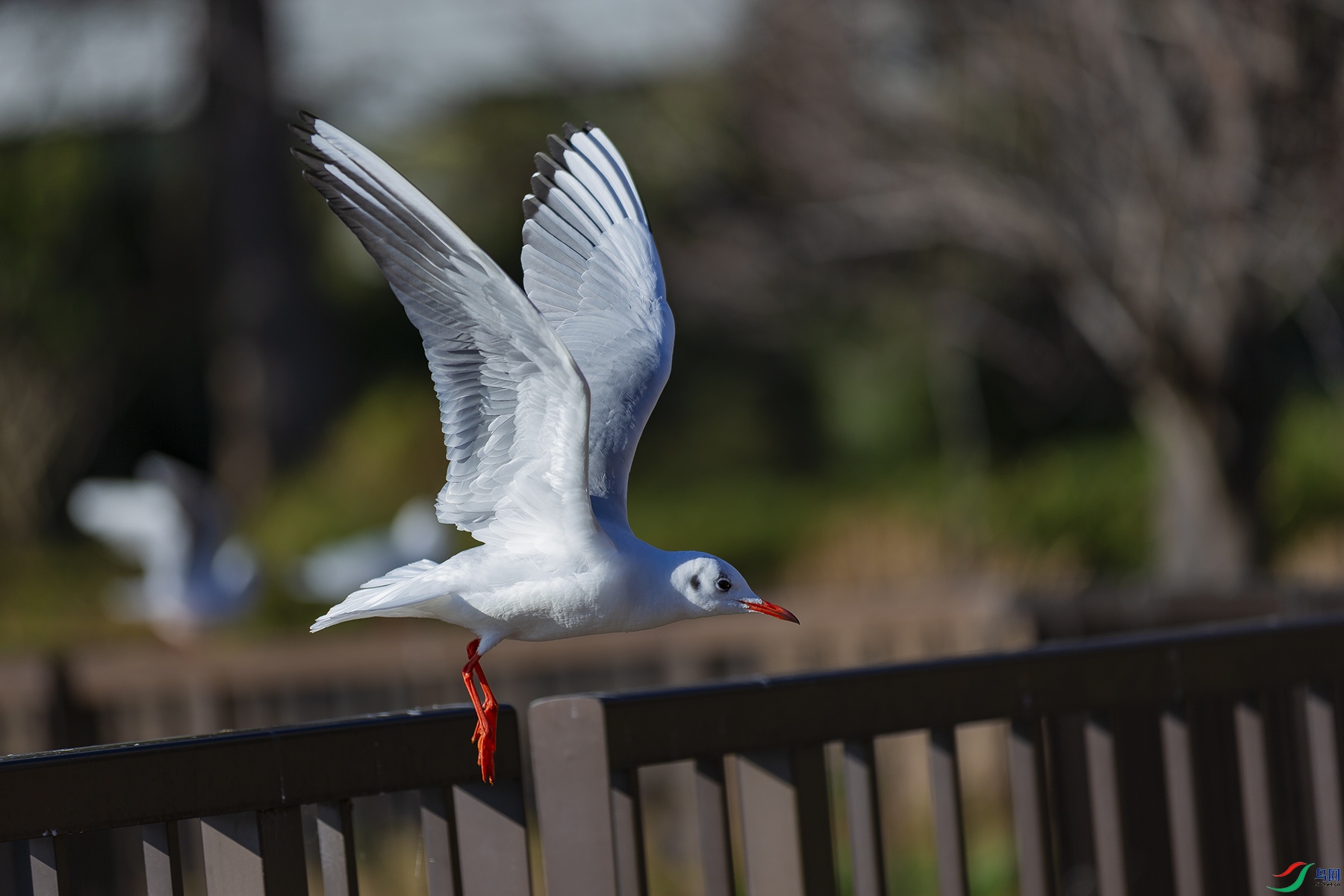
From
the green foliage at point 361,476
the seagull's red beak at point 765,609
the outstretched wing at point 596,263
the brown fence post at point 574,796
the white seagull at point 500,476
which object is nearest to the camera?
the brown fence post at point 574,796

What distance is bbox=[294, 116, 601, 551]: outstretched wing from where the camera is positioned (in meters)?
2.05

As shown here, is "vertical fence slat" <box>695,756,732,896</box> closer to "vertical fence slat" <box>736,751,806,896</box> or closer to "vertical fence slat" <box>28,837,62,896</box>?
"vertical fence slat" <box>736,751,806,896</box>

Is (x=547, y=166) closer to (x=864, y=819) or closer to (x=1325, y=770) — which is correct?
(x=864, y=819)

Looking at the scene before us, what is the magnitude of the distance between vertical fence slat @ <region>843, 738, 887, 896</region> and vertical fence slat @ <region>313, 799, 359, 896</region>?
78 cm

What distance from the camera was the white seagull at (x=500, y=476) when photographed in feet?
6.79

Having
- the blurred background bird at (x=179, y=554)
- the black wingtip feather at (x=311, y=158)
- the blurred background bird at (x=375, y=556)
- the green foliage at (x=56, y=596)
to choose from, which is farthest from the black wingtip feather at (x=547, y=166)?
the green foliage at (x=56, y=596)

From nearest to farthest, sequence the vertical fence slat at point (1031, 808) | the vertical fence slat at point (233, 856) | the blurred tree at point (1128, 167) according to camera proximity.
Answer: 1. the vertical fence slat at point (233, 856)
2. the vertical fence slat at point (1031, 808)
3. the blurred tree at point (1128, 167)

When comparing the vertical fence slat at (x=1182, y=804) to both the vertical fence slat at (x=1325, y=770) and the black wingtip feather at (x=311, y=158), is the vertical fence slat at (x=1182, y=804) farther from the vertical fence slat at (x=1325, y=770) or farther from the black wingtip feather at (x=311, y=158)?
the black wingtip feather at (x=311, y=158)

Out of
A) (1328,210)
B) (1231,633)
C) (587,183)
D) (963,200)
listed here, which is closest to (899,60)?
(963,200)

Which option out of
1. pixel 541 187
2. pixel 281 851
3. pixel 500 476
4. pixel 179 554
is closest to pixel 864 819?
pixel 500 476

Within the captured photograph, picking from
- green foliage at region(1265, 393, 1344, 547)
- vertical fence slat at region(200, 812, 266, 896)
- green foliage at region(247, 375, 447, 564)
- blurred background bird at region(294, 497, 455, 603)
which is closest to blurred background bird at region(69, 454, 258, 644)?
blurred background bird at region(294, 497, 455, 603)

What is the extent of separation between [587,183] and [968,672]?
127cm

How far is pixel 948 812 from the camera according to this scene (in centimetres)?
232

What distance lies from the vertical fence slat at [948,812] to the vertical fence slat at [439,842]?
31.2 inches
